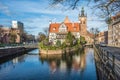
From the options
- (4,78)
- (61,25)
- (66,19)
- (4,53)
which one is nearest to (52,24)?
(61,25)

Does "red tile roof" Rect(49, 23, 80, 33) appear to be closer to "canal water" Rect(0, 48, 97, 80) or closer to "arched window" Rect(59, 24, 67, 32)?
"arched window" Rect(59, 24, 67, 32)

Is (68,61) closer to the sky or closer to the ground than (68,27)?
closer to the ground

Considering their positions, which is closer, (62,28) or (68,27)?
(62,28)

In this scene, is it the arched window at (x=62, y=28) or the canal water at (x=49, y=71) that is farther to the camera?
the arched window at (x=62, y=28)

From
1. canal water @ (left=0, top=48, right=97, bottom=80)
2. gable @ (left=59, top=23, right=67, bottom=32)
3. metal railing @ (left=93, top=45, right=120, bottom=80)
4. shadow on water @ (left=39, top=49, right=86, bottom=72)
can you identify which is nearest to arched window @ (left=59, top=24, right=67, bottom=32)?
gable @ (left=59, top=23, right=67, bottom=32)

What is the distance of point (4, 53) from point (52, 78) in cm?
3069

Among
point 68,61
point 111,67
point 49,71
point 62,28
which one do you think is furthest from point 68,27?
point 111,67

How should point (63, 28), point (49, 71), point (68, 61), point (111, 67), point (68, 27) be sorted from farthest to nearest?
point (68, 27) → point (63, 28) → point (68, 61) → point (49, 71) → point (111, 67)

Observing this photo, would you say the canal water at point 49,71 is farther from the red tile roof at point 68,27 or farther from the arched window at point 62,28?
the red tile roof at point 68,27

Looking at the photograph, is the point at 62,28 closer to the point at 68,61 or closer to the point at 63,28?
the point at 63,28

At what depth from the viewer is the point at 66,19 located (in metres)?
111

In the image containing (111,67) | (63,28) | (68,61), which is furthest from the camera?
(63,28)

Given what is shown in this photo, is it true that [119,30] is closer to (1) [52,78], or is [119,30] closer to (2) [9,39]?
(1) [52,78]

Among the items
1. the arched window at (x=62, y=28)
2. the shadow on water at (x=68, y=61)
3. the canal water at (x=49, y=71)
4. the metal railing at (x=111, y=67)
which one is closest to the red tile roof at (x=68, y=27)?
the arched window at (x=62, y=28)
